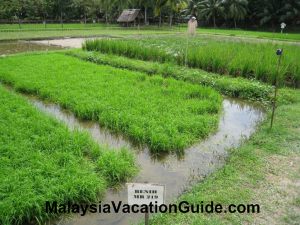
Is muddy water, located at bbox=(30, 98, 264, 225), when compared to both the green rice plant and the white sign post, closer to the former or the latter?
the white sign post

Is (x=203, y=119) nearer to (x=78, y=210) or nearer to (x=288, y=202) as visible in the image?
(x=288, y=202)

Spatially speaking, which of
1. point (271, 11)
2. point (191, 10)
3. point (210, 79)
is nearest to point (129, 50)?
point (210, 79)

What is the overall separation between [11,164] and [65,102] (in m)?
3.02

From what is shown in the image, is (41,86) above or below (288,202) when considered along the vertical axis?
above

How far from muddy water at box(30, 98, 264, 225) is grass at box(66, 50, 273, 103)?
128cm

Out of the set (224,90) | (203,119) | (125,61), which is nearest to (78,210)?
(203,119)

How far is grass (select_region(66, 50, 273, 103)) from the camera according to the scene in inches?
316

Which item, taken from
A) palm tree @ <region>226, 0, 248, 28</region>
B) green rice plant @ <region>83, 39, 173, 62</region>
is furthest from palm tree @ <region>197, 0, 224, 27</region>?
green rice plant @ <region>83, 39, 173, 62</region>

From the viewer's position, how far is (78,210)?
3.38 meters

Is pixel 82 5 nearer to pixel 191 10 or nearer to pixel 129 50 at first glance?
pixel 191 10

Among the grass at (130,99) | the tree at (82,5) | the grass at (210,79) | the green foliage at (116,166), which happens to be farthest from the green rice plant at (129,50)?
the tree at (82,5)

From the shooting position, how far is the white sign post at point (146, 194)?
88.5 inches

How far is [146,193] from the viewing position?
227 cm

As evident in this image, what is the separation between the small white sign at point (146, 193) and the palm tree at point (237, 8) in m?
35.8
